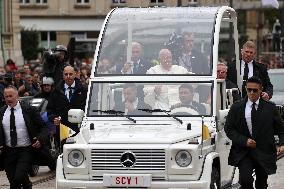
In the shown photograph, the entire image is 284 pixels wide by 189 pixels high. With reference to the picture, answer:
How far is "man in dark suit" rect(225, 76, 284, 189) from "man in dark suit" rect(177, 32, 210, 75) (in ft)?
3.63

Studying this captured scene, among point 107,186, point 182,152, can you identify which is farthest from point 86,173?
point 182,152

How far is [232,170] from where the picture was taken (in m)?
14.1

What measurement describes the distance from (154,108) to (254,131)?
4.70 ft

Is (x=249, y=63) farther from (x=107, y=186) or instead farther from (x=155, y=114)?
(x=107, y=186)

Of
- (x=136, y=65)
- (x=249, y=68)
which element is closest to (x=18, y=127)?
(x=136, y=65)

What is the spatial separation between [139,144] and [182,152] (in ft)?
1.70

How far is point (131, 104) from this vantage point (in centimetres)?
1309

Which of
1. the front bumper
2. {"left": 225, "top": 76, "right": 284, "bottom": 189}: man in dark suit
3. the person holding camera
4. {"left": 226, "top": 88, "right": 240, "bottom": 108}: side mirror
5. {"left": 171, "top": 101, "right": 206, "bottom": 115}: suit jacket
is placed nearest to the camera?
the front bumper

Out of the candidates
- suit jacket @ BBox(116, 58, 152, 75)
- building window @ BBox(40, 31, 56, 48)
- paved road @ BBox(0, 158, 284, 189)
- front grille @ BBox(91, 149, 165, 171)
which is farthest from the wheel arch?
building window @ BBox(40, 31, 56, 48)

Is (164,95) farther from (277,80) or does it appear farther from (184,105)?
Result: (277,80)

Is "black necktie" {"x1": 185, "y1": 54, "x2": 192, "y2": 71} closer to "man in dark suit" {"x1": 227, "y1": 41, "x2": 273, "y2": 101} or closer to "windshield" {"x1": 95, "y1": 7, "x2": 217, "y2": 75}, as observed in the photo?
"windshield" {"x1": 95, "y1": 7, "x2": 217, "y2": 75}

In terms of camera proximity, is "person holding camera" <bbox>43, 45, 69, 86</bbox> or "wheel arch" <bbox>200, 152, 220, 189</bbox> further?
"person holding camera" <bbox>43, 45, 69, 86</bbox>

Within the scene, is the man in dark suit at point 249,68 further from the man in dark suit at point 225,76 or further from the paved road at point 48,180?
the paved road at point 48,180

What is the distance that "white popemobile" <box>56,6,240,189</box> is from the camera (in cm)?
1170
